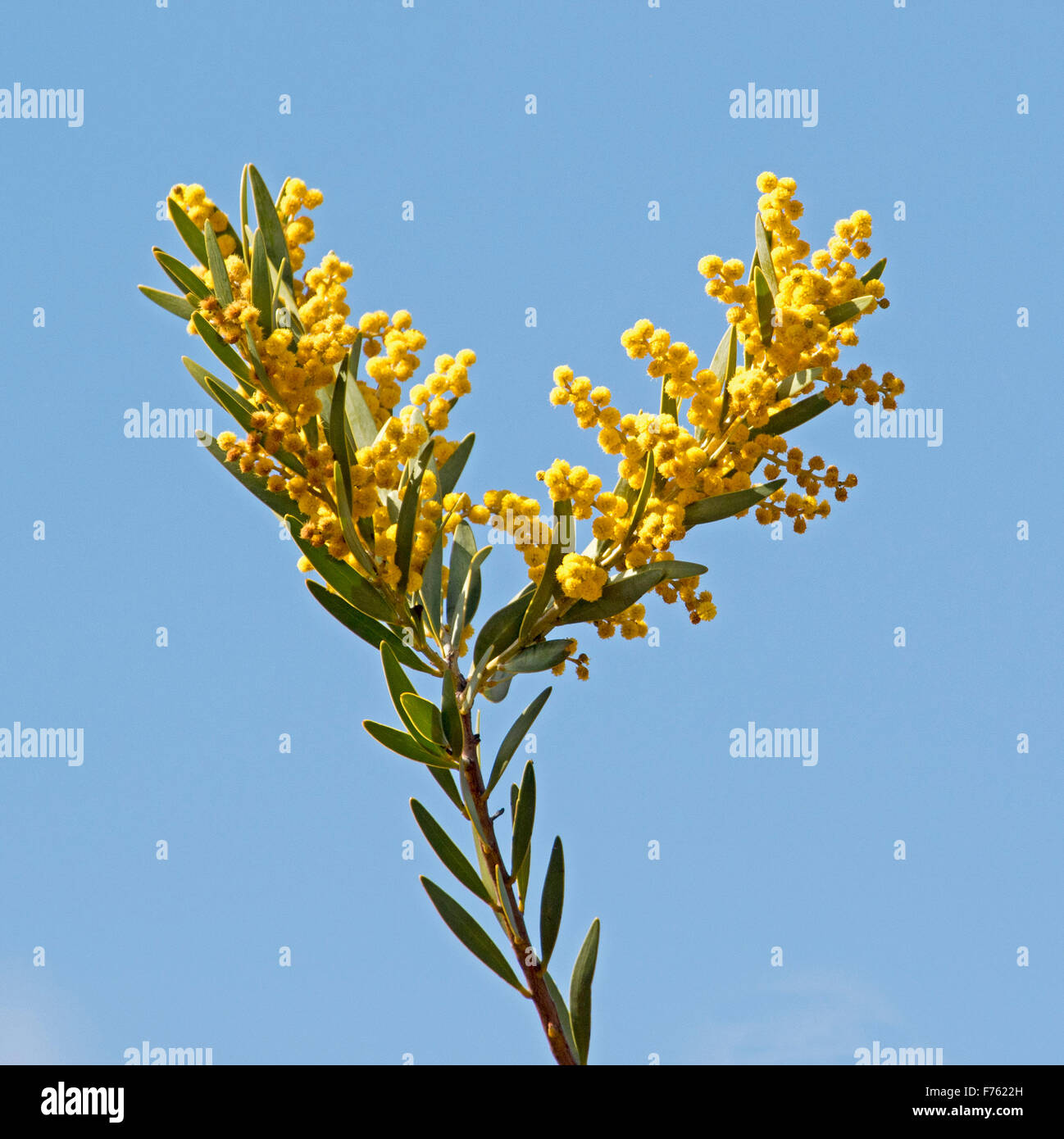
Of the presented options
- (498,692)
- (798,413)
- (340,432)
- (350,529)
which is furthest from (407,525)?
(798,413)

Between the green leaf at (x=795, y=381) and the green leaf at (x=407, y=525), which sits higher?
the green leaf at (x=795, y=381)

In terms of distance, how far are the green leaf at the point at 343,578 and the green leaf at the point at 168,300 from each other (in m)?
0.69

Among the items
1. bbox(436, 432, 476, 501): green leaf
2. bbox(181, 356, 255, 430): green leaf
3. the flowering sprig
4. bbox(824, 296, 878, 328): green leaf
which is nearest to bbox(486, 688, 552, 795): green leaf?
the flowering sprig

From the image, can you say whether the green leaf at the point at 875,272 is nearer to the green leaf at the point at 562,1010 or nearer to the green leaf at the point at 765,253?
the green leaf at the point at 765,253

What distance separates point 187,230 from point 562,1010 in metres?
2.26

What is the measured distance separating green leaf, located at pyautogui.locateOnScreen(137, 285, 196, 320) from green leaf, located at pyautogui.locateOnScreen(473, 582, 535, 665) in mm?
1154

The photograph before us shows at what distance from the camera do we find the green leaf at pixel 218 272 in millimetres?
2838

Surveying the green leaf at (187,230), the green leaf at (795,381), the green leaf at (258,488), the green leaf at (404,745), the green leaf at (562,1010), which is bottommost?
the green leaf at (562,1010)

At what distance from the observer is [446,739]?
294 centimetres

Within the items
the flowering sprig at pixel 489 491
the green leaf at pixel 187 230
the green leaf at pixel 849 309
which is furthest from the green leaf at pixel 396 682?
the green leaf at pixel 849 309

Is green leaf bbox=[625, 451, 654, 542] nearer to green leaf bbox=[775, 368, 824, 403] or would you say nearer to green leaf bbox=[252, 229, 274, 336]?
green leaf bbox=[775, 368, 824, 403]

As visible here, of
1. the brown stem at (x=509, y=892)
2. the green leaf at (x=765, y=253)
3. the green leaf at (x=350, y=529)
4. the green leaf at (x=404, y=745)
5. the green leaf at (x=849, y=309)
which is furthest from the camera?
the green leaf at (x=765, y=253)

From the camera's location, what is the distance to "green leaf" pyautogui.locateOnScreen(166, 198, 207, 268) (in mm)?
3100
